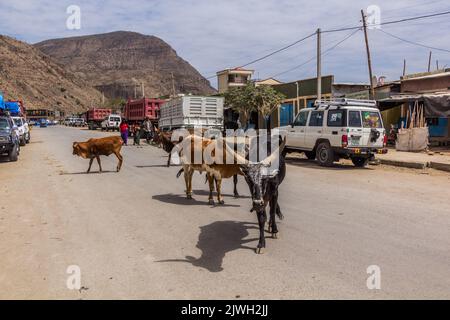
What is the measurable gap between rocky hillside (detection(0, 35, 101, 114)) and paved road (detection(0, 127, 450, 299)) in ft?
295

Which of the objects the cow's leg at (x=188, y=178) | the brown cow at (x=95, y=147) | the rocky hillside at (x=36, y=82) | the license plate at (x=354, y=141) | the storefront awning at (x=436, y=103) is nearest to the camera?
the cow's leg at (x=188, y=178)

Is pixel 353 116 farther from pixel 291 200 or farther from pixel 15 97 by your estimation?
pixel 15 97

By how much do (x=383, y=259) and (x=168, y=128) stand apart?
68.2 feet

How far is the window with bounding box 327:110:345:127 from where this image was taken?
49.2ft

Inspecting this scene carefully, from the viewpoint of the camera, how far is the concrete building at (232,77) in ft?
284

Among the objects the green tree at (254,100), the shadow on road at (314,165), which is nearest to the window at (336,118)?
the shadow on road at (314,165)

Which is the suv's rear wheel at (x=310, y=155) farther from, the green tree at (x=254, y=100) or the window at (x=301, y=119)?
the green tree at (x=254, y=100)

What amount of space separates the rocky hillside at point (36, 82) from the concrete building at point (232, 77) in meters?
43.7

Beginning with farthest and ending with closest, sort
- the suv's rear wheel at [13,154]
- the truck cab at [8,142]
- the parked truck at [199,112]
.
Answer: the parked truck at [199,112], the suv's rear wheel at [13,154], the truck cab at [8,142]

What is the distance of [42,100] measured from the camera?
103m

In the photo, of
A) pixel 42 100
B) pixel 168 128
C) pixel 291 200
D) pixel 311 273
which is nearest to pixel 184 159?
pixel 291 200

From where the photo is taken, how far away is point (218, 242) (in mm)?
6141

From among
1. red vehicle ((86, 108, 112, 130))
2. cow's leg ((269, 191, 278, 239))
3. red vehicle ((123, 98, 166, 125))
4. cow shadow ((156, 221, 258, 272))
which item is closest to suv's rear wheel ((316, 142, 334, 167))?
cow shadow ((156, 221, 258, 272))

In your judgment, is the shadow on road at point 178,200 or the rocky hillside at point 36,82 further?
the rocky hillside at point 36,82
